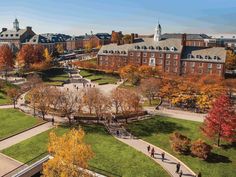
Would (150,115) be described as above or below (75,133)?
below

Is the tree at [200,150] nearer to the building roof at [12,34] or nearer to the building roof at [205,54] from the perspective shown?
the building roof at [205,54]

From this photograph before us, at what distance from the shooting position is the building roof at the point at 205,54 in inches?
3469

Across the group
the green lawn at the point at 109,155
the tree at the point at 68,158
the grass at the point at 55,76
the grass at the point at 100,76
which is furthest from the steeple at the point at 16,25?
the tree at the point at 68,158

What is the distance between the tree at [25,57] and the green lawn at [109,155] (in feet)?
184

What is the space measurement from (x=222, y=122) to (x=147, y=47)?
61.5 meters

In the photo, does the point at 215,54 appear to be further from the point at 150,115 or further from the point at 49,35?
the point at 49,35

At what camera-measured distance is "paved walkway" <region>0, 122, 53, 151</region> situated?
44312 mm

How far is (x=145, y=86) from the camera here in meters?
65.2

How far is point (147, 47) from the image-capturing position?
10169 centimetres

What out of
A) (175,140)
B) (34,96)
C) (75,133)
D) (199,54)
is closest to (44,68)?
(34,96)

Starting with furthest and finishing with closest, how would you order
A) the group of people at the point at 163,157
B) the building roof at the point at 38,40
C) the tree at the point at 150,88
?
1. the building roof at the point at 38,40
2. the tree at the point at 150,88
3. the group of people at the point at 163,157

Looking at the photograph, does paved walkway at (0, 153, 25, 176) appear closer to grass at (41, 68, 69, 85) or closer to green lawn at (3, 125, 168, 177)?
green lawn at (3, 125, 168, 177)

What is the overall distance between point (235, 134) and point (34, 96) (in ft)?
121

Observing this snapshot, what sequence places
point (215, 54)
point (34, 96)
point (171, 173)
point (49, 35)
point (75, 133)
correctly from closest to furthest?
point (75, 133) → point (171, 173) → point (34, 96) → point (215, 54) → point (49, 35)
